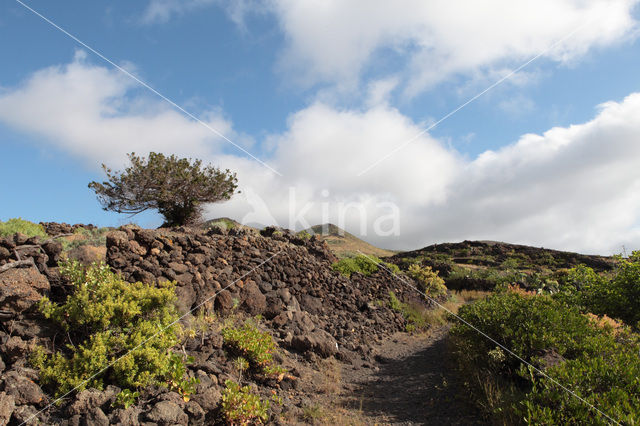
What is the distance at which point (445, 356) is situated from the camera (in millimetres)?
10031

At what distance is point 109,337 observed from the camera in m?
5.65

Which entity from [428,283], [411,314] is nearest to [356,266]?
[411,314]

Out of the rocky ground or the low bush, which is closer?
the rocky ground

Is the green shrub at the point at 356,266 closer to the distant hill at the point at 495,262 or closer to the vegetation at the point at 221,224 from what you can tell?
the vegetation at the point at 221,224

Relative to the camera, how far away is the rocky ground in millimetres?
4973

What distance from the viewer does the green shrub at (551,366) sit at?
4832mm

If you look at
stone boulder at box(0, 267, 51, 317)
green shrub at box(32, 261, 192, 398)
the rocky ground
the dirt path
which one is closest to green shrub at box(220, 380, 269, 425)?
the rocky ground

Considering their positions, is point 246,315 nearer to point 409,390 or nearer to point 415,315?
point 409,390

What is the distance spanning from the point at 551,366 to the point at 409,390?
2.84 metres

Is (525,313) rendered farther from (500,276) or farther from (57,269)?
(500,276)

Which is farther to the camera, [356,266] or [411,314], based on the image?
[356,266]

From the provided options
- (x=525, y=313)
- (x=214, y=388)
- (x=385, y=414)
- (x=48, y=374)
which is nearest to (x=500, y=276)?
(x=525, y=313)

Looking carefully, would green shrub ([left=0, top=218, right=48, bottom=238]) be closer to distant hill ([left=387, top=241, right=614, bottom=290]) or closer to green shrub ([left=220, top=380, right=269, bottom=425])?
green shrub ([left=220, top=380, right=269, bottom=425])

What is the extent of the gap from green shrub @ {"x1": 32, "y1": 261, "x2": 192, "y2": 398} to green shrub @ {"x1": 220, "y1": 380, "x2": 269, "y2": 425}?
0.55 meters
